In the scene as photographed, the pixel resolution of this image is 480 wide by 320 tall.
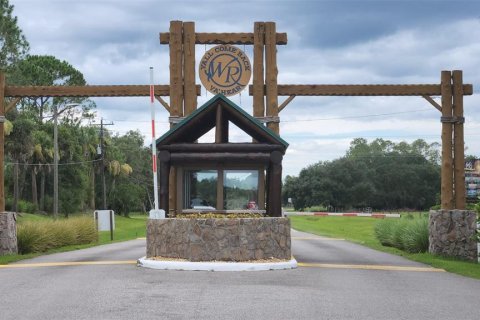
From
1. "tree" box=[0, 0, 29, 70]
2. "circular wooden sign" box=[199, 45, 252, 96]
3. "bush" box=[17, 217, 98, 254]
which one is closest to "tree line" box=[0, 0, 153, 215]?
"tree" box=[0, 0, 29, 70]

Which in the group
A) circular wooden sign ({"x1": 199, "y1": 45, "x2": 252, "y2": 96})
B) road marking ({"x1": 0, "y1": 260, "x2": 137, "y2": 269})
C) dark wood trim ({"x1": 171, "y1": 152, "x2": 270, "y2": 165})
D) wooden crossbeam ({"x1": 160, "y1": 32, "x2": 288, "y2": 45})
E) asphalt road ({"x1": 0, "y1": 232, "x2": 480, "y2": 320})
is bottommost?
road marking ({"x1": 0, "y1": 260, "x2": 137, "y2": 269})

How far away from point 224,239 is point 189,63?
20.8 ft

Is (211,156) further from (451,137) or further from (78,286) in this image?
(451,137)

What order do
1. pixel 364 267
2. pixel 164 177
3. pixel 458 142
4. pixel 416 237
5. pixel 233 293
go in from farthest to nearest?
pixel 416 237, pixel 458 142, pixel 164 177, pixel 364 267, pixel 233 293

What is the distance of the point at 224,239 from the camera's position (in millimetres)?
15414

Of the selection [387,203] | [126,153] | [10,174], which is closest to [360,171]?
[387,203]

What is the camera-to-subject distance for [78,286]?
38.9ft

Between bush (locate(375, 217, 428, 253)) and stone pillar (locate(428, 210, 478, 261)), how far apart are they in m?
2.10

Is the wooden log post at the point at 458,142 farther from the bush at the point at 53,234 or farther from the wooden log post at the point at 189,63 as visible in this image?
the bush at the point at 53,234

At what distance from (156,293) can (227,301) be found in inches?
54.9

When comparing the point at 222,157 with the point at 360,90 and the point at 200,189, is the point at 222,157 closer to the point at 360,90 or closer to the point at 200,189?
the point at 200,189

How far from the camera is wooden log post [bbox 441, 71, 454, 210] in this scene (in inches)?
772

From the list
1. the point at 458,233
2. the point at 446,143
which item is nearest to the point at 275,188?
the point at 446,143

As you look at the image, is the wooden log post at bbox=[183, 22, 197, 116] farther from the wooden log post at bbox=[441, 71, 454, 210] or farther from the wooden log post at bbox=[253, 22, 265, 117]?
the wooden log post at bbox=[441, 71, 454, 210]
